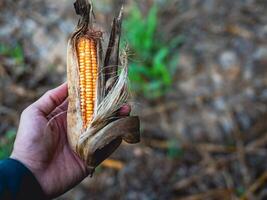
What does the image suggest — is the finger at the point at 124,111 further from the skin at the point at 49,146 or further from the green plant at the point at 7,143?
the green plant at the point at 7,143

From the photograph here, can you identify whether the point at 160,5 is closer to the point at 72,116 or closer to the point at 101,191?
the point at 101,191

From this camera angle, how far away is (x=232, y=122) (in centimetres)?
353

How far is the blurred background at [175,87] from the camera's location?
3.32m

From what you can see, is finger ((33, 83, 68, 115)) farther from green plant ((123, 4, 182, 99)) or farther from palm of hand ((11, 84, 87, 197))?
green plant ((123, 4, 182, 99))

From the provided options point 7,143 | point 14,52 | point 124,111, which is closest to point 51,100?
point 124,111

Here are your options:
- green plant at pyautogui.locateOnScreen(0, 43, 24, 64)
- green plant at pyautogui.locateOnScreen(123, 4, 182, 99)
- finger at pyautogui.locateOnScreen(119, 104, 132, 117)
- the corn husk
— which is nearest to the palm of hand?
the corn husk

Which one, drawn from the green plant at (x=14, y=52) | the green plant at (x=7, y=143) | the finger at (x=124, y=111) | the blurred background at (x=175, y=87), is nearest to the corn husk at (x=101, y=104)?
the finger at (x=124, y=111)

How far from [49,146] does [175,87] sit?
5.78 feet

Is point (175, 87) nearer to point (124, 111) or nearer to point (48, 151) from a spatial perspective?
point (124, 111)

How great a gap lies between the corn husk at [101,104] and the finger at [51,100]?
12 centimetres

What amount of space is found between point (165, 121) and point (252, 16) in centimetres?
126

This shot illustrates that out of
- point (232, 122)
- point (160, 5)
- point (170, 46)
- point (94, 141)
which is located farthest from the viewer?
point (160, 5)

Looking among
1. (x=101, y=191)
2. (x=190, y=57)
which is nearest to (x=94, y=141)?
(x=101, y=191)

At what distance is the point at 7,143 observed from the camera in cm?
341
